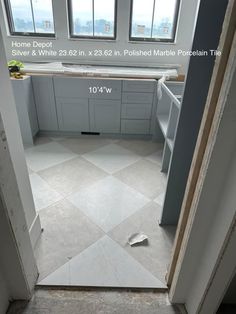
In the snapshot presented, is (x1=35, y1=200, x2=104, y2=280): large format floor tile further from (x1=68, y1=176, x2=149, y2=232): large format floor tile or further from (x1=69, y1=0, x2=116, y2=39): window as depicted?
(x1=69, y1=0, x2=116, y2=39): window

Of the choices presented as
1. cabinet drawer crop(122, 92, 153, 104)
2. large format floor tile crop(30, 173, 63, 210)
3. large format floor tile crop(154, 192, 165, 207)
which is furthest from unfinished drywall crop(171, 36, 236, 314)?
cabinet drawer crop(122, 92, 153, 104)

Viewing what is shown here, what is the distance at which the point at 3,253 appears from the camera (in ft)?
3.45

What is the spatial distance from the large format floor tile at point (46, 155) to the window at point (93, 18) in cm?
182

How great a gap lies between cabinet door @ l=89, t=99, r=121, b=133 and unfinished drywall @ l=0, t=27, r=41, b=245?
1.84 metres

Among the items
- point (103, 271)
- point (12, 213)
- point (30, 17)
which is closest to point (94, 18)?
point (30, 17)

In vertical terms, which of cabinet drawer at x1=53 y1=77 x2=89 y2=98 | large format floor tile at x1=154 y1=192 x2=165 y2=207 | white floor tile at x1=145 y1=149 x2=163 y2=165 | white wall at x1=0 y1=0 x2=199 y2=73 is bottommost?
white floor tile at x1=145 y1=149 x2=163 y2=165

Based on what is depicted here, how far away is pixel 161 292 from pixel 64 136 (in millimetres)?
2491

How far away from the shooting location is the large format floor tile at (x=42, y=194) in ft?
6.46

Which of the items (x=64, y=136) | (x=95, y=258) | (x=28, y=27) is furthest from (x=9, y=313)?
(x=28, y=27)

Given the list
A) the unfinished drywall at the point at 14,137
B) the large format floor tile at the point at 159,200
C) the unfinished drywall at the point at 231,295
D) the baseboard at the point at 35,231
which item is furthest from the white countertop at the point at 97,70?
the unfinished drywall at the point at 231,295

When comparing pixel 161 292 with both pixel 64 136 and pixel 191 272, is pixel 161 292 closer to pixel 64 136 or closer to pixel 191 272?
pixel 191 272

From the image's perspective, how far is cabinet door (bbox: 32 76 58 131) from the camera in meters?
2.85

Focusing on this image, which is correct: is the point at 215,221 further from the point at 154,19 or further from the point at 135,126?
the point at 154,19

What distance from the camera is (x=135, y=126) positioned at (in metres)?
3.16
